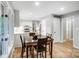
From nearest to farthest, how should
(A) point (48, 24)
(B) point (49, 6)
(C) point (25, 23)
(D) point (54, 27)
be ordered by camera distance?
(B) point (49, 6), (D) point (54, 27), (A) point (48, 24), (C) point (25, 23)

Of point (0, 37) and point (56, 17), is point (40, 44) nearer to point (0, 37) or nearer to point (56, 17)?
point (0, 37)

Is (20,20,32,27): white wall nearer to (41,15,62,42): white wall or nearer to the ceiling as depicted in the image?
(41,15,62,42): white wall

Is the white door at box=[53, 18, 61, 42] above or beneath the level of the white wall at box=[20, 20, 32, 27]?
beneath

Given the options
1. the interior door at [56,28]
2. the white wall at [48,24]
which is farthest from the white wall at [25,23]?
the interior door at [56,28]

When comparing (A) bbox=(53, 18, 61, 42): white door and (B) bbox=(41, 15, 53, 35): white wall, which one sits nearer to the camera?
(B) bbox=(41, 15, 53, 35): white wall

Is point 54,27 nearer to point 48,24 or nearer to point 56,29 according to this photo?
point 56,29

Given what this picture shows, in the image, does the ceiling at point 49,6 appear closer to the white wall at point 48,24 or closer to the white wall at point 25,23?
the white wall at point 48,24

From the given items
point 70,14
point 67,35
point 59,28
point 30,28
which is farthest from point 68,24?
point 30,28

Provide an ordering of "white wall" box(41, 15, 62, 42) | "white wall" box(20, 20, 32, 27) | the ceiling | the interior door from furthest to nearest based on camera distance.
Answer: "white wall" box(20, 20, 32, 27) < the interior door < "white wall" box(41, 15, 62, 42) < the ceiling

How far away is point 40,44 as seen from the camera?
3629 millimetres

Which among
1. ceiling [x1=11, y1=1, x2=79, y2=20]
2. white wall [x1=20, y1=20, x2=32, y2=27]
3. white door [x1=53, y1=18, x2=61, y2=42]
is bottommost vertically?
white door [x1=53, y1=18, x2=61, y2=42]

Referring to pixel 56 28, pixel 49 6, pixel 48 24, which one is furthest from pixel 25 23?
pixel 49 6

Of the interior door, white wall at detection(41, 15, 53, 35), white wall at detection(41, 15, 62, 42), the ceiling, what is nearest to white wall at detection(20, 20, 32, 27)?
white wall at detection(41, 15, 53, 35)

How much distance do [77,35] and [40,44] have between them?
3451 mm
